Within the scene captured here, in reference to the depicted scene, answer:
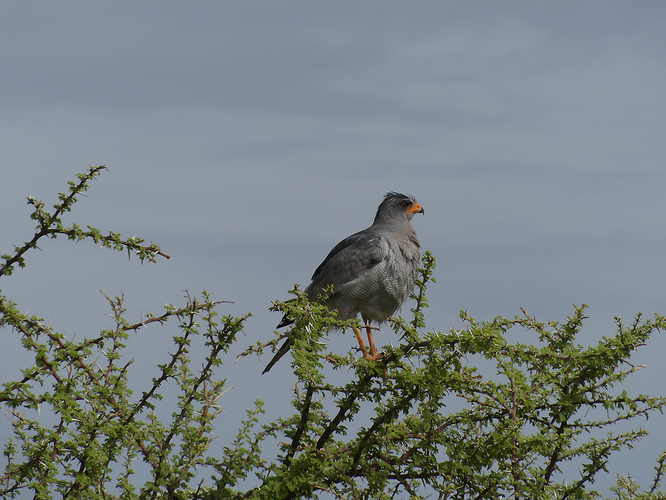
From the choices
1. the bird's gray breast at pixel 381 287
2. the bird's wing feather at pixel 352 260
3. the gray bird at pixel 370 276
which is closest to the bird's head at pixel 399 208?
the gray bird at pixel 370 276

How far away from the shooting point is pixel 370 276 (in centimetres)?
706

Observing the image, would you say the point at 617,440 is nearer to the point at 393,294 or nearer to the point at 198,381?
the point at 198,381

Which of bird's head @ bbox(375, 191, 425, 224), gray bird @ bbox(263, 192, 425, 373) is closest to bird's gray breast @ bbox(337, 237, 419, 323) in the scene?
gray bird @ bbox(263, 192, 425, 373)

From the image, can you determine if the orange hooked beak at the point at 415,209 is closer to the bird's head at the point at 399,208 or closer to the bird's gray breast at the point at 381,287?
the bird's head at the point at 399,208

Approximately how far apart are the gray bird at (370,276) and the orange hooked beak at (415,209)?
0.72 meters

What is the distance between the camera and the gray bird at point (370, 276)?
708 cm

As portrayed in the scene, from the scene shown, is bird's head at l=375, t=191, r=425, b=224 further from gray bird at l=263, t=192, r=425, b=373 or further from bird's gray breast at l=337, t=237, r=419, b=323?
bird's gray breast at l=337, t=237, r=419, b=323

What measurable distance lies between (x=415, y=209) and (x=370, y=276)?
1.71 m

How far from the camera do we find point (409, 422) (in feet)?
13.2

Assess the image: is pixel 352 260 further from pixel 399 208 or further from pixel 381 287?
pixel 399 208

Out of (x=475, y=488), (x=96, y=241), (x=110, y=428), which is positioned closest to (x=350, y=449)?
(x=475, y=488)

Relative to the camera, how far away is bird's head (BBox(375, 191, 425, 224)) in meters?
8.36

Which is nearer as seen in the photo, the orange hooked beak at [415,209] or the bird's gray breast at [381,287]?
the bird's gray breast at [381,287]

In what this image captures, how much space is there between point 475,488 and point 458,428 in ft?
1.32
